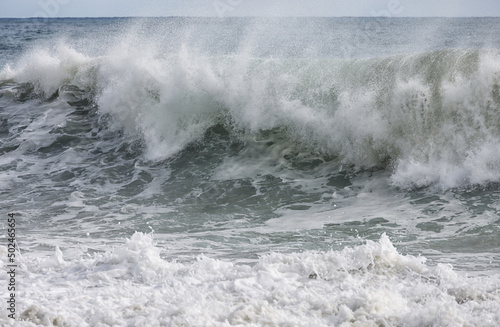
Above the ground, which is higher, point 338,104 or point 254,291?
point 338,104

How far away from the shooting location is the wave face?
26.0ft

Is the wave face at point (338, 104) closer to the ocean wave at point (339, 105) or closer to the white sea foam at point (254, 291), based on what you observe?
the ocean wave at point (339, 105)

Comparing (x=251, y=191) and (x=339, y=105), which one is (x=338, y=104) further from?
(x=251, y=191)

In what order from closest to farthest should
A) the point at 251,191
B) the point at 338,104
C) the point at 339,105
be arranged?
the point at 251,191 → the point at 339,105 → the point at 338,104

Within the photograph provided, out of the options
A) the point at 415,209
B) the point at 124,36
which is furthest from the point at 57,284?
the point at 124,36

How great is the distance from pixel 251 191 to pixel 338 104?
2298 millimetres

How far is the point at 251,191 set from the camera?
818 centimetres

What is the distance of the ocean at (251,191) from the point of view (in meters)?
3.86

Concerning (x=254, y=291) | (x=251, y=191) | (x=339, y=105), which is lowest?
(x=254, y=291)

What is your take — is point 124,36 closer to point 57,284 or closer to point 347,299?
point 57,284

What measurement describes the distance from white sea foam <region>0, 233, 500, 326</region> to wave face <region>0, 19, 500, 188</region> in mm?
3534

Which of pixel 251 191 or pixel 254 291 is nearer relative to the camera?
pixel 254 291

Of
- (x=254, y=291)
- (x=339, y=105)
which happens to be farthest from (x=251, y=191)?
(x=254, y=291)

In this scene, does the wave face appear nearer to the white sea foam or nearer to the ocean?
the ocean
